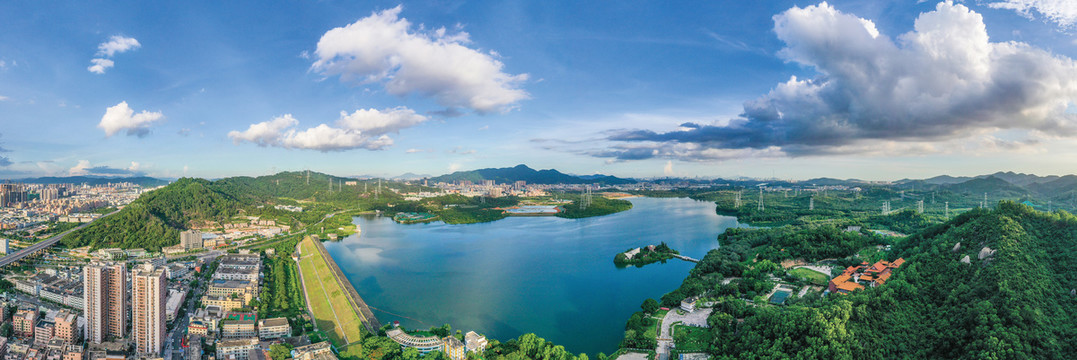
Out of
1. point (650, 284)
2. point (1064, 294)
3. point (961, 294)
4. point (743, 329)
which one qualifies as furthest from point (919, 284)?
point (650, 284)

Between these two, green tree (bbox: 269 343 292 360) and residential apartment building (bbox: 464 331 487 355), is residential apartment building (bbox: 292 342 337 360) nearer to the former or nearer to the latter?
green tree (bbox: 269 343 292 360)

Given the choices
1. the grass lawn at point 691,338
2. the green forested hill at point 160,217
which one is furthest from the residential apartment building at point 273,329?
the green forested hill at point 160,217

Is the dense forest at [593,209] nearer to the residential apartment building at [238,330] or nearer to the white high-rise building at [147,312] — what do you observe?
the residential apartment building at [238,330]

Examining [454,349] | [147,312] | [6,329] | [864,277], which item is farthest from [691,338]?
[6,329]

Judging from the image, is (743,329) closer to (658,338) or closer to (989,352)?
(658,338)

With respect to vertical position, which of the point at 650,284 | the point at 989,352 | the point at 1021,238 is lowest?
the point at 650,284

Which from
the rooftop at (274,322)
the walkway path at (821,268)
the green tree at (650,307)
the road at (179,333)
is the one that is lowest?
the road at (179,333)
